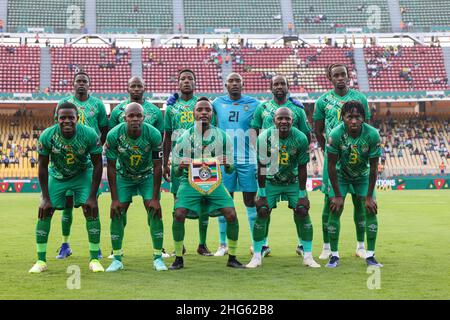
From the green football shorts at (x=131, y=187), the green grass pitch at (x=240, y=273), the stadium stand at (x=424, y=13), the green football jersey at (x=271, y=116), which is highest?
the stadium stand at (x=424, y=13)

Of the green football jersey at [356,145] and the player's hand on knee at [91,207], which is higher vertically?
the green football jersey at [356,145]

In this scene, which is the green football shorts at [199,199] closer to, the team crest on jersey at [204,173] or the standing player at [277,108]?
the team crest on jersey at [204,173]

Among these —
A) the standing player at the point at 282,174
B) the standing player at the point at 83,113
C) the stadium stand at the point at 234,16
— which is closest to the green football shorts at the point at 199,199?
the standing player at the point at 282,174

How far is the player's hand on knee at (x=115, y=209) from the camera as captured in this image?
8977 mm

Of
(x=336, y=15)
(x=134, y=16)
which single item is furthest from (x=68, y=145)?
(x=336, y=15)

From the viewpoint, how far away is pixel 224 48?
57.6m

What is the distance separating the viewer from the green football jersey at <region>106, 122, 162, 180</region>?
902 centimetres

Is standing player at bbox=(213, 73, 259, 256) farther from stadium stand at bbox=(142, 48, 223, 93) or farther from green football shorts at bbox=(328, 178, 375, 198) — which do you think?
stadium stand at bbox=(142, 48, 223, 93)

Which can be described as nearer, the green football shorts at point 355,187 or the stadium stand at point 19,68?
the green football shorts at point 355,187

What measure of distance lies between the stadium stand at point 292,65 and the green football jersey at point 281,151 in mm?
43525

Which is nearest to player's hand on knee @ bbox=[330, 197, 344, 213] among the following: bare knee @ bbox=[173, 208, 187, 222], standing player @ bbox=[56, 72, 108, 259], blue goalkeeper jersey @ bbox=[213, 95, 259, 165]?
blue goalkeeper jersey @ bbox=[213, 95, 259, 165]
